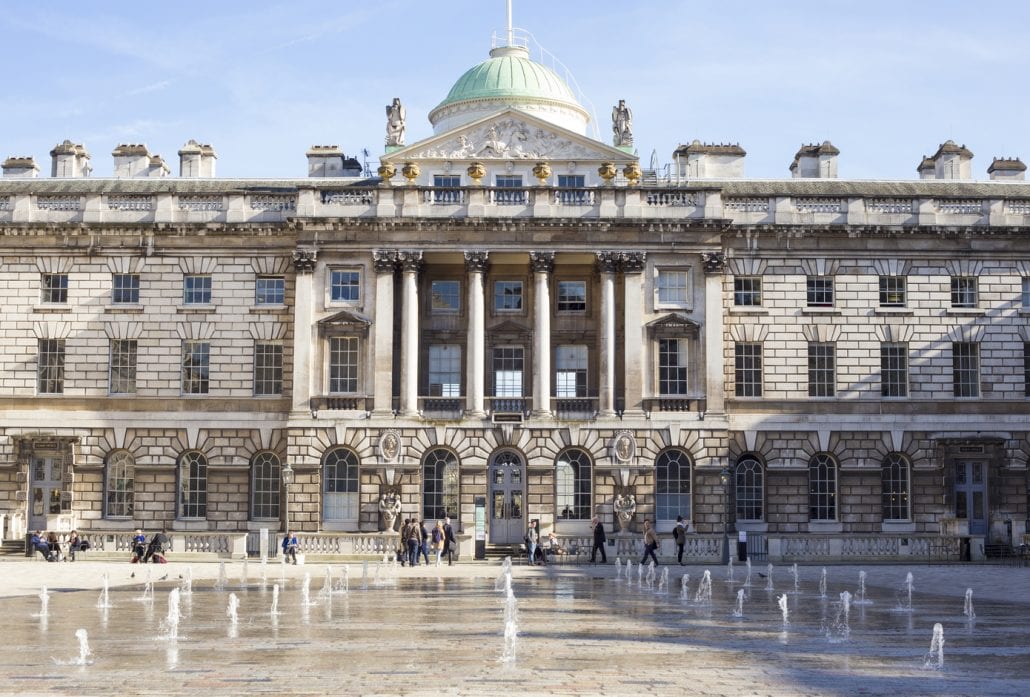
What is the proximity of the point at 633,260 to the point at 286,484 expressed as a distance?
1530 centimetres

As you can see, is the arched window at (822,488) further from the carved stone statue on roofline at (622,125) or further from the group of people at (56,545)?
the group of people at (56,545)

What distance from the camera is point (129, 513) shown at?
50.0 metres

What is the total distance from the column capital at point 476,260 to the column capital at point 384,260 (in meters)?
2.76

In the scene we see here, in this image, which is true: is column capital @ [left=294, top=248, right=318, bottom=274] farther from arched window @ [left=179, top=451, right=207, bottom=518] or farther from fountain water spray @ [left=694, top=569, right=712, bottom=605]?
fountain water spray @ [left=694, top=569, right=712, bottom=605]

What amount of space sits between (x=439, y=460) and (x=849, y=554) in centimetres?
1516

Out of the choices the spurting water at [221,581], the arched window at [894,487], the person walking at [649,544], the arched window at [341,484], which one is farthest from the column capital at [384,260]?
the arched window at [894,487]

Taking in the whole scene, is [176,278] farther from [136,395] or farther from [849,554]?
[849,554]

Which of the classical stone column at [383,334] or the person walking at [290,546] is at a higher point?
the classical stone column at [383,334]

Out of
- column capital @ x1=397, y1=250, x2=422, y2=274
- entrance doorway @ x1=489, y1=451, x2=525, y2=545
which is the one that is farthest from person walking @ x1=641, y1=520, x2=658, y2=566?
column capital @ x1=397, y1=250, x2=422, y2=274

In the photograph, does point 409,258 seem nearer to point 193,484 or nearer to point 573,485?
point 573,485

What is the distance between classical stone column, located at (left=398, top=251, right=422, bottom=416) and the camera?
4897 cm

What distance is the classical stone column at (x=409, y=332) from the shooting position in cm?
4897

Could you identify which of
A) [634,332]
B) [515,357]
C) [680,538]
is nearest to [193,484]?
[515,357]

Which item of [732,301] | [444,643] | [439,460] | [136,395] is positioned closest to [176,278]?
[136,395]
